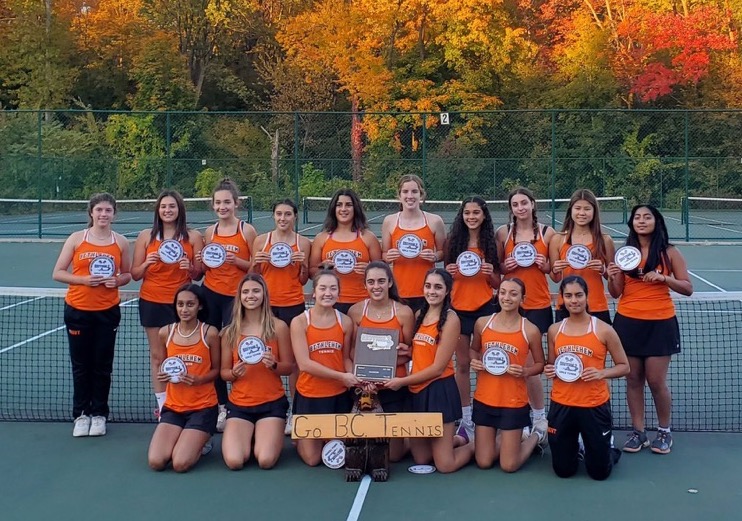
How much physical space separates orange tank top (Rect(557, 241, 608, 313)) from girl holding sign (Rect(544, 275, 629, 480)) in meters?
0.57

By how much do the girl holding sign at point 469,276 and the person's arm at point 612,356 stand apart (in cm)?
107

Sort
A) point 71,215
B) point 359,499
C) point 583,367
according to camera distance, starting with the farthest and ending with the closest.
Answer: point 71,215 < point 583,367 < point 359,499

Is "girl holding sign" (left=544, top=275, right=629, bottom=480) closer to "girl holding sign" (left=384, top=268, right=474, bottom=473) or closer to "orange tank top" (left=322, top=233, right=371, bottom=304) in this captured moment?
"girl holding sign" (left=384, top=268, right=474, bottom=473)

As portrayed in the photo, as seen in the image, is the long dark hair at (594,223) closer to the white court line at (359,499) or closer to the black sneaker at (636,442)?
the black sneaker at (636,442)

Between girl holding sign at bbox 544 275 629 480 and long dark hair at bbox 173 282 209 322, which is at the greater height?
long dark hair at bbox 173 282 209 322

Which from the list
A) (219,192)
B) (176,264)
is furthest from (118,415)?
(219,192)

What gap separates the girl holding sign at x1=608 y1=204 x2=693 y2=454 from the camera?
19.5ft

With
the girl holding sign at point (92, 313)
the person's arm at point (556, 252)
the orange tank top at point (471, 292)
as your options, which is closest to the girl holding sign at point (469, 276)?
the orange tank top at point (471, 292)

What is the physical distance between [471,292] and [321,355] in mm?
1315

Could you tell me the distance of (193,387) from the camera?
5.87 m

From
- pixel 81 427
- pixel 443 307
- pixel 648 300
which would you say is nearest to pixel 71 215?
pixel 81 427

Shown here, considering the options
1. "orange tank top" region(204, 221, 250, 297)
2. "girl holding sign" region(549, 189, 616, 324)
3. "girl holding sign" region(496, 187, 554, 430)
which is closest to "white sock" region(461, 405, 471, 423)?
"girl holding sign" region(496, 187, 554, 430)

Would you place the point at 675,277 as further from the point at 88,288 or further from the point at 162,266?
the point at 88,288

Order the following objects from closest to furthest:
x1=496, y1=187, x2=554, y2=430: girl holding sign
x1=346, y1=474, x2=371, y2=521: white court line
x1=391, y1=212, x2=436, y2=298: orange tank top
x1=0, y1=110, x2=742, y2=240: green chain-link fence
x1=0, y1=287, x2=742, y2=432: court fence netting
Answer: x1=346, y1=474, x2=371, y2=521: white court line
x1=496, y1=187, x2=554, y2=430: girl holding sign
x1=391, y1=212, x2=436, y2=298: orange tank top
x1=0, y1=287, x2=742, y2=432: court fence netting
x1=0, y1=110, x2=742, y2=240: green chain-link fence
